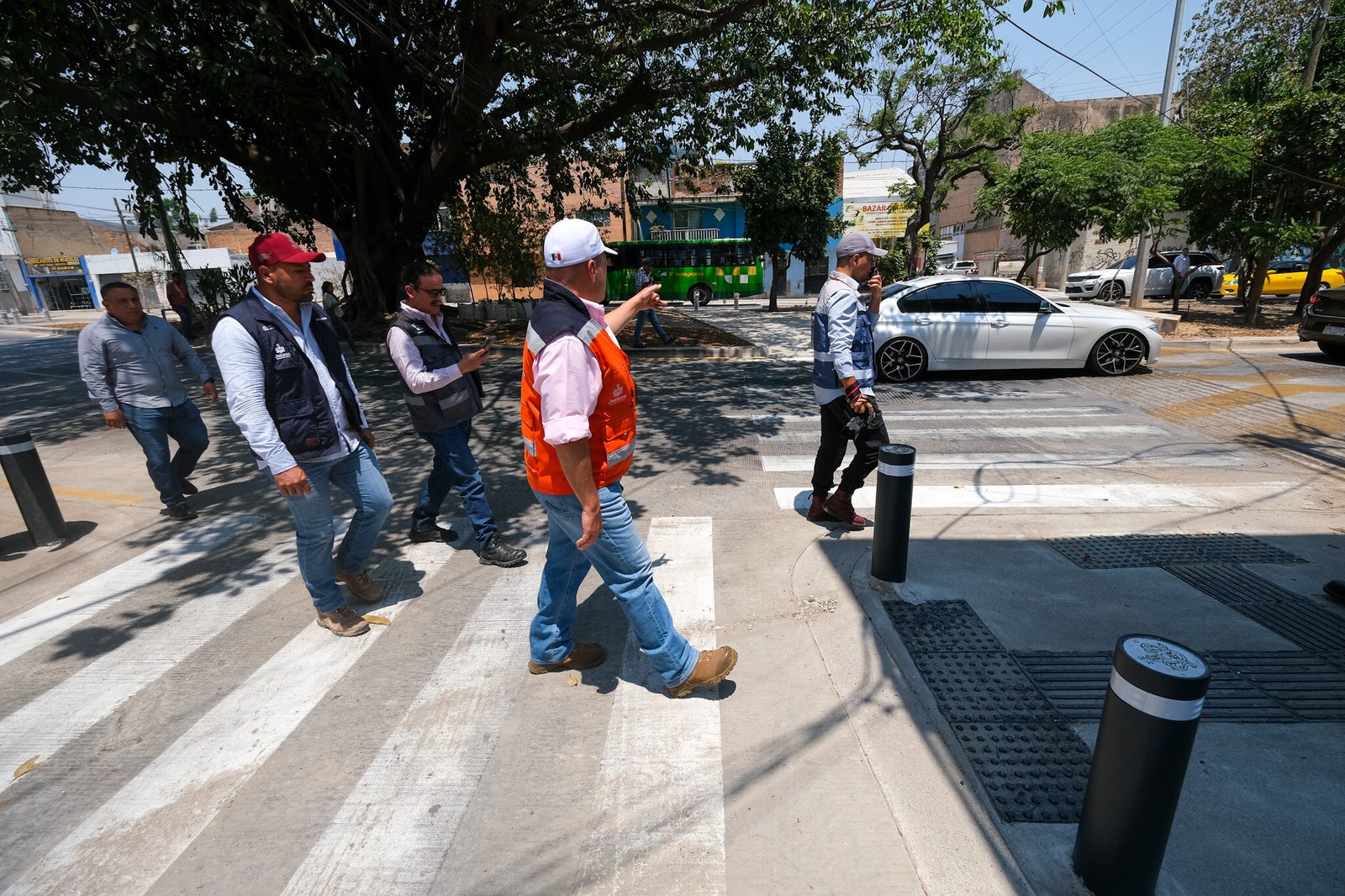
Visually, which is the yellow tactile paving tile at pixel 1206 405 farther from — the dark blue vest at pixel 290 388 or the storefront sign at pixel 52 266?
the storefront sign at pixel 52 266

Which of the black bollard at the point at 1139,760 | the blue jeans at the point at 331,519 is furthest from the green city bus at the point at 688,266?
the black bollard at the point at 1139,760

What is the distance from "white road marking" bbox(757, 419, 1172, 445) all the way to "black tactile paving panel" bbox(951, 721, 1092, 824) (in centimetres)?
462

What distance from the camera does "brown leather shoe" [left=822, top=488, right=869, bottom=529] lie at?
4.81 meters

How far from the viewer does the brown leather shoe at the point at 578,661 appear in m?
3.24

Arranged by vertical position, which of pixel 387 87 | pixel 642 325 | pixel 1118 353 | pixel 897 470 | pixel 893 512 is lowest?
pixel 1118 353

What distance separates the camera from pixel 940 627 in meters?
3.49

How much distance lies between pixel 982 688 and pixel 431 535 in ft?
12.3

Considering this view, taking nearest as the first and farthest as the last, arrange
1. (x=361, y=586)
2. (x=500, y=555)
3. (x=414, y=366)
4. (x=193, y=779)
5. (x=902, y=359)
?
(x=193, y=779), (x=361, y=586), (x=414, y=366), (x=500, y=555), (x=902, y=359)

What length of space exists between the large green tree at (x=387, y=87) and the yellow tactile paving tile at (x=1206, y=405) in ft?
20.0

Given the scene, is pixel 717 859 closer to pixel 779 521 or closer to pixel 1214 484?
pixel 779 521

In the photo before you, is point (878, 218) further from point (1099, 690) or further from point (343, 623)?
point (343, 623)

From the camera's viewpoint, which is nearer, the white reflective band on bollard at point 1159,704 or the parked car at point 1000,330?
the white reflective band on bollard at point 1159,704

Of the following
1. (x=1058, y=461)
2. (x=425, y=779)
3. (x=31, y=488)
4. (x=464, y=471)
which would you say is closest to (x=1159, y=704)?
(x=425, y=779)

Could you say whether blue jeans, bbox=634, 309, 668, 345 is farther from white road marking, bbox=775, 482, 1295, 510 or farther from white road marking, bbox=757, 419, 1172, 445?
white road marking, bbox=775, 482, 1295, 510
